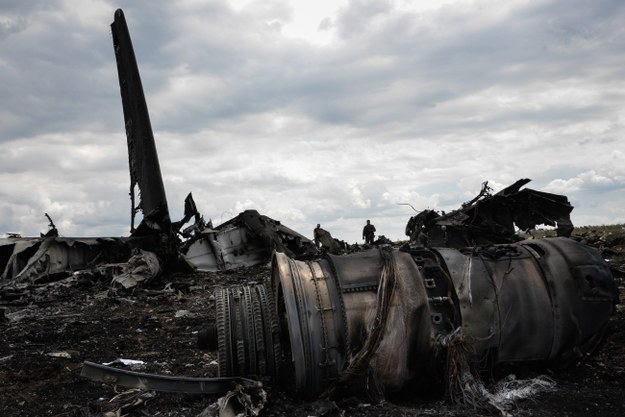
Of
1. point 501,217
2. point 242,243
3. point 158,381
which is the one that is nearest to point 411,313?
point 158,381

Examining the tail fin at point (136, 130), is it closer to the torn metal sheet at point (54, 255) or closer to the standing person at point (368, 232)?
the torn metal sheet at point (54, 255)

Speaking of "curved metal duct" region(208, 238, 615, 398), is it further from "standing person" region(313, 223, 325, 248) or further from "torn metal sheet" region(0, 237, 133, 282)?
"standing person" region(313, 223, 325, 248)

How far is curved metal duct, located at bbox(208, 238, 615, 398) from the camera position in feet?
12.7

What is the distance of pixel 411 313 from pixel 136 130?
47.1 ft

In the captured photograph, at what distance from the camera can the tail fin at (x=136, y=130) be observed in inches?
630

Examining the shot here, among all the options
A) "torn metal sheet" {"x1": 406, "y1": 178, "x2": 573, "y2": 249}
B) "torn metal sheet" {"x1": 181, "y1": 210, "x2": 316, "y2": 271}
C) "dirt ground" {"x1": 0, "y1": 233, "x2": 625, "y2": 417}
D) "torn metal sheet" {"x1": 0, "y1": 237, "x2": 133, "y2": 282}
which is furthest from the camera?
"torn metal sheet" {"x1": 181, "y1": 210, "x2": 316, "y2": 271}

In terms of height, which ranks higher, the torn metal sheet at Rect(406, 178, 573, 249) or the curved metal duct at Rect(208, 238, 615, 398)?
the torn metal sheet at Rect(406, 178, 573, 249)

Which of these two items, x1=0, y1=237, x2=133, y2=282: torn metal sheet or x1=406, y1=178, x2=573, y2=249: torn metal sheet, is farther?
x1=0, y1=237, x2=133, y2=282: torn metal sheet

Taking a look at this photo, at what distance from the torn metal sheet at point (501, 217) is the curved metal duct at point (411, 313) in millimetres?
4354

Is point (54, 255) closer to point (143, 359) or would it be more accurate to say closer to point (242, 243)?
point (242, 243)

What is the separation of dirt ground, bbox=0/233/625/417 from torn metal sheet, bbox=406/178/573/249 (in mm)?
1648

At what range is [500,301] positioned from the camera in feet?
13.3

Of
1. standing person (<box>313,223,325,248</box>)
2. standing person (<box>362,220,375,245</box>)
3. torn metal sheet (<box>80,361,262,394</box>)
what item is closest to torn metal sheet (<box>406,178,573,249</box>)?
torn metal sheet (<box>80,361,262,394</box>)

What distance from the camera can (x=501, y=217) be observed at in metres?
9.09
